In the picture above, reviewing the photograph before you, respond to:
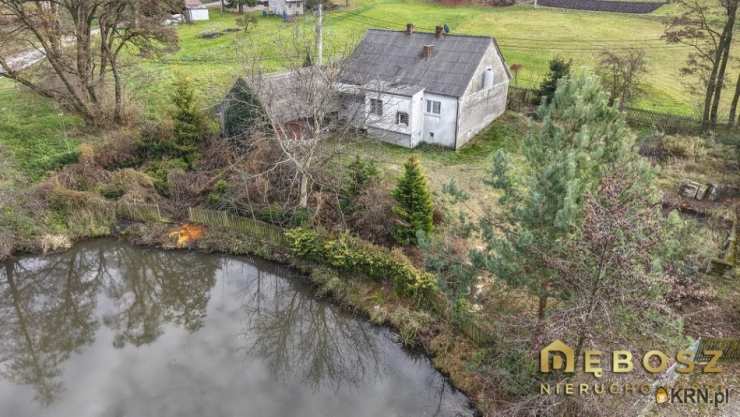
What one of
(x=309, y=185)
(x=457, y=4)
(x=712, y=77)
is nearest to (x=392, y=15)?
(x=457, y=4)

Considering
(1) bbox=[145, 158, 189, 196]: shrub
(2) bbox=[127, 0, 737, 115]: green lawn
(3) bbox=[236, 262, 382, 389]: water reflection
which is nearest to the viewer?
(3) bbox=[236, 262, 382, 389]: water reflection

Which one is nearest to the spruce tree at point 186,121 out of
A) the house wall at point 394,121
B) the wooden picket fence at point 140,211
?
the wooden picket fence at point 140,211

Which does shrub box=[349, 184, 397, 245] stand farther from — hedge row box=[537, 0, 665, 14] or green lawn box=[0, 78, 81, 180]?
hedge row box=[537, 0, 665, 14]

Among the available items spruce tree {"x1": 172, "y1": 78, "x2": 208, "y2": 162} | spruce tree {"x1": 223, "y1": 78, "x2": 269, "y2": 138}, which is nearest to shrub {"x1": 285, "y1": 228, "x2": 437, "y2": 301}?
spruce tree {"x1": 223, "y1": 78, "x2": 269, "y2": 138}

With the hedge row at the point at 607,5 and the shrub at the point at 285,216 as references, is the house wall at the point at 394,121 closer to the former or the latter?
the shrub at the point at 285,216

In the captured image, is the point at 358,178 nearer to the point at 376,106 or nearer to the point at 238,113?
the point at 238,113

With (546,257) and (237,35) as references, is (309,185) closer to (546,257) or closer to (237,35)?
(546,257)
